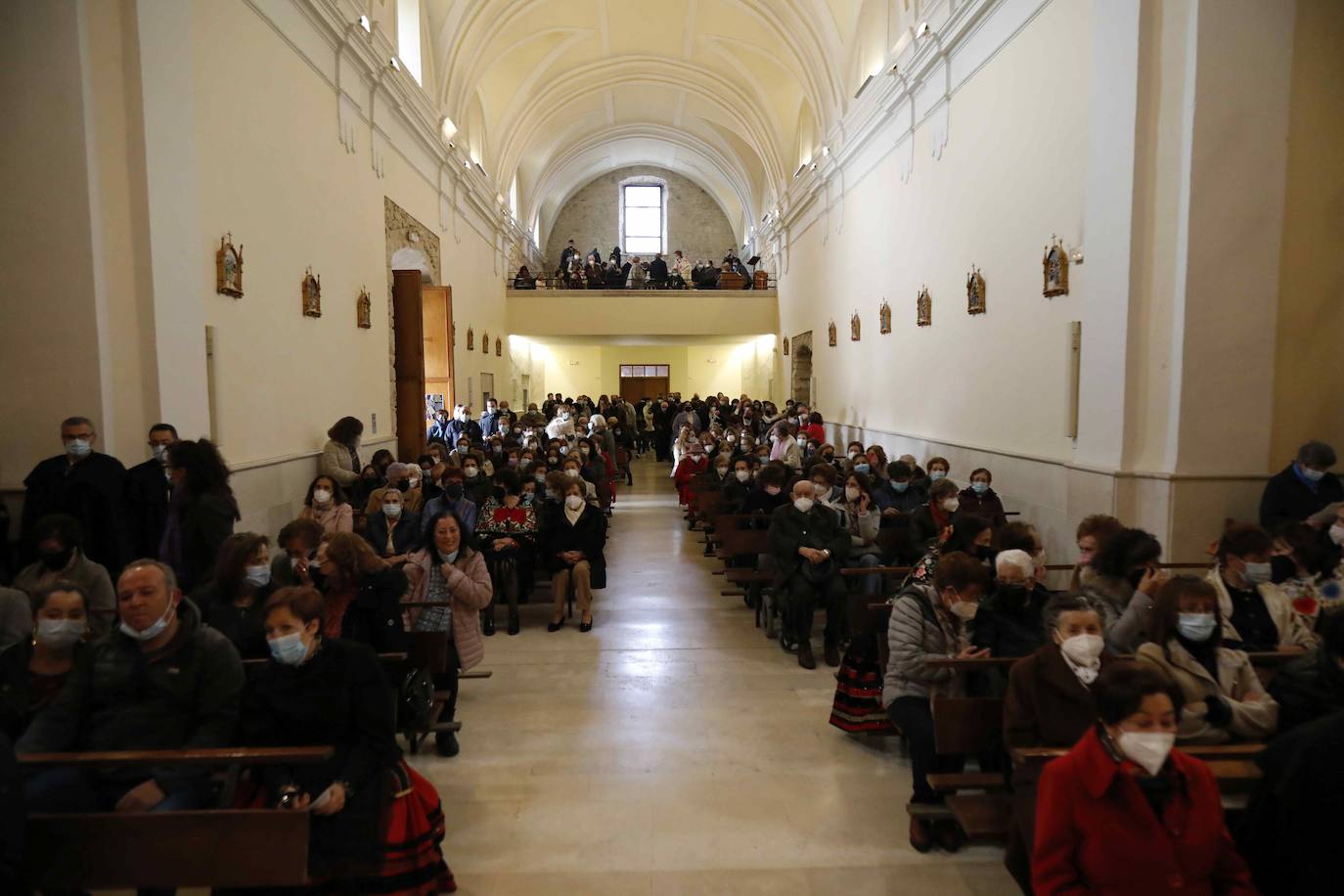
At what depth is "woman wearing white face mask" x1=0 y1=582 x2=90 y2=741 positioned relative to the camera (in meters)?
3.05

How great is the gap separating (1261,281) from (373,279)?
32.8ft

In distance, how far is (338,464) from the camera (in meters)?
8.55

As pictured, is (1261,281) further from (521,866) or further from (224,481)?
(224,481)

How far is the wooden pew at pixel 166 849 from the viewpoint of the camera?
246cm

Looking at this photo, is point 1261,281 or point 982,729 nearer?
point 982,729

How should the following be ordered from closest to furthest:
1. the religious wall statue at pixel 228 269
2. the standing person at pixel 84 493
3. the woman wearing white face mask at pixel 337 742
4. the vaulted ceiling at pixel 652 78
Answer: the woman wearing white face mask at pixel 337 742, the standing person at pixel 84 493, the religious wall statue at pixel 228 269, the vaulted ceiling at pixel 652 78

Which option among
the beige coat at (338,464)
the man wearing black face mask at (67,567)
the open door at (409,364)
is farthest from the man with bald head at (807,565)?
the open door at (409,364)

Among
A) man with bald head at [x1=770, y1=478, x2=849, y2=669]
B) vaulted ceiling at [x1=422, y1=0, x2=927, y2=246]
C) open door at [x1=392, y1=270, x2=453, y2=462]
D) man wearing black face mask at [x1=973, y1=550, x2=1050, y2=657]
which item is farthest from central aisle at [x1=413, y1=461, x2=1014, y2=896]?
vaulted ceiling at [x1=422, y1=0, x2=927, y2=246]

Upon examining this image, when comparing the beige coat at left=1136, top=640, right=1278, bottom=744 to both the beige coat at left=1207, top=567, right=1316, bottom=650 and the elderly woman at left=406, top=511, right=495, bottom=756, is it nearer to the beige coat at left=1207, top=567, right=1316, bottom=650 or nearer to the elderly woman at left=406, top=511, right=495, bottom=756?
the beige coat at left=1207, top=567, right=1316, bottom=650

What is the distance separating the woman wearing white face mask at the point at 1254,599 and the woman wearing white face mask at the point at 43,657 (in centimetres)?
488

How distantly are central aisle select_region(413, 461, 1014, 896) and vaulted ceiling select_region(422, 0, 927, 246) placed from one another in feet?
30.3

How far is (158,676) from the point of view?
9.57ft

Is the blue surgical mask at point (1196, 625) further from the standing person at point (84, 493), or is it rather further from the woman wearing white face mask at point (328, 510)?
the standing person at point (84, 493)

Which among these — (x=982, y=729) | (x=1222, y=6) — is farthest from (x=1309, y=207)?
(x=982, y=729)
